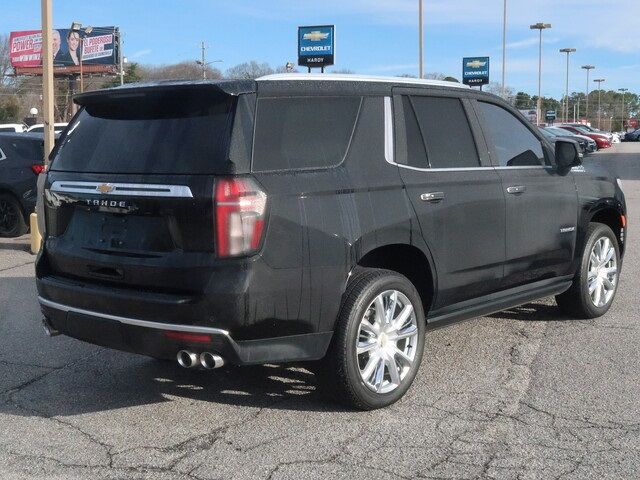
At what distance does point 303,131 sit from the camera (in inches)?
178

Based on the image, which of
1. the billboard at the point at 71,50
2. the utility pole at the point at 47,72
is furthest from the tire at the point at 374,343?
the billboard at the point at 71,50

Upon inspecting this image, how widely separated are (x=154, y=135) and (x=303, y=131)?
813 millimetres

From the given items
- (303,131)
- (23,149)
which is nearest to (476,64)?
(23,149)

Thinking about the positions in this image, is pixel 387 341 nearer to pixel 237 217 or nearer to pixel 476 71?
pixel 237 217

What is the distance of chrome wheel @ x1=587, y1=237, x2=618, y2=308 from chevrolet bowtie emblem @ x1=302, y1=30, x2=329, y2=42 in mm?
35083

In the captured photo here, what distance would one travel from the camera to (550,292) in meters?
6.27

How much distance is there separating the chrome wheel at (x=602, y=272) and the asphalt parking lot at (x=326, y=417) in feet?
1.47

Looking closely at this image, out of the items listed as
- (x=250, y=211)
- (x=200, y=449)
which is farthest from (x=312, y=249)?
(x=200, y=449)

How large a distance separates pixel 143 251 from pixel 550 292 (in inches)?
131

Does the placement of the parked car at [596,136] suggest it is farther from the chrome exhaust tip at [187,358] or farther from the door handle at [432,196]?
the chrome exhaust tip at [187,358]

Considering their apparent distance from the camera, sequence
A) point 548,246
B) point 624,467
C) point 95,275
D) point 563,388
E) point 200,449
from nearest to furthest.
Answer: point 624,467
point 200,449
point 95,275
point 563,388
point 548,246

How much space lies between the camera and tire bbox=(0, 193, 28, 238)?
1218cm

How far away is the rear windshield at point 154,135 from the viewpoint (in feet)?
13.9

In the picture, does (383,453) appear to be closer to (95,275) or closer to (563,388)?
(563,388)
